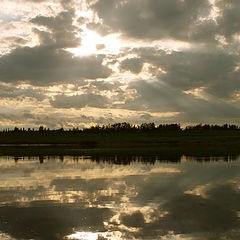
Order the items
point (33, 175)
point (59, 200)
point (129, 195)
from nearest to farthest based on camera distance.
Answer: point (59, 200)
point (129, 195)
point (33, 175)

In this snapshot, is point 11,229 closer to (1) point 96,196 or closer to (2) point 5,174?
(1) point 96,196

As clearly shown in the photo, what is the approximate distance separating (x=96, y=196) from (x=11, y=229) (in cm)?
724

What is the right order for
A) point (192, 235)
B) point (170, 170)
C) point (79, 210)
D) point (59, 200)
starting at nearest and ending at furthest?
1. point (192, 235)
2. point (79, 210)
3. point (59, 200)
4. point (170, 170)

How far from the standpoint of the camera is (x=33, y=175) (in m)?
29.5

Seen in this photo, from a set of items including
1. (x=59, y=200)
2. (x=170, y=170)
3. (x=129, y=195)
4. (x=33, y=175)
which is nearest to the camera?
(x=59, y=200)

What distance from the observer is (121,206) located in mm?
17125

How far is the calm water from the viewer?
12.9 m

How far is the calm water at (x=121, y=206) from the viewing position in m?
12.9

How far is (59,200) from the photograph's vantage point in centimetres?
1884

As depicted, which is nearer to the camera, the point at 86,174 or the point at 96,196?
the point at 96,196

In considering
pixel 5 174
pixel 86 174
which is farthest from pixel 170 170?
pixel 5 174

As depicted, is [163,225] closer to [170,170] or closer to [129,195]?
[129,195]

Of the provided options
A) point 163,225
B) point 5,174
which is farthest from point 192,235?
point 5,174

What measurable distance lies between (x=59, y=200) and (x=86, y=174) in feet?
37.0
